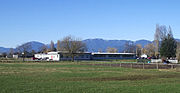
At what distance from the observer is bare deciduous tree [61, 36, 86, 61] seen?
109750 millimetres

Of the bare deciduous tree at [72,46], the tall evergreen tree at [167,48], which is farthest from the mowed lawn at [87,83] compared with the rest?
the bare deciduous tree at [72,46]

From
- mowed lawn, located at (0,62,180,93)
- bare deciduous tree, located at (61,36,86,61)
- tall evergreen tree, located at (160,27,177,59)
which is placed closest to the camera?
mowed lawn, located at (0,62,180,93)

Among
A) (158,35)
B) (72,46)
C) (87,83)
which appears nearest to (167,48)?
(158,35)

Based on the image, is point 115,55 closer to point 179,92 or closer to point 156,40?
point 156,40

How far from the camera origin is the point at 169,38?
10094 cm

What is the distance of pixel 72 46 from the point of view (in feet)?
365

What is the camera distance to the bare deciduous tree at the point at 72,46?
109750 millimetres

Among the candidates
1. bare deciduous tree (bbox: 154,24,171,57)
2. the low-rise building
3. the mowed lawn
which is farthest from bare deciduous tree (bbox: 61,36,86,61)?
the mowed lawn

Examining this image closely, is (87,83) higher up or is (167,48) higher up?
(167,48)

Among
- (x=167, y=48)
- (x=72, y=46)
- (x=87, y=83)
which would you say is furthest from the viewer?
(x=72, y=46)

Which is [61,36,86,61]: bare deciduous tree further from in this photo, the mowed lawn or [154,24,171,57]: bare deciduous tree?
the mowed lawn

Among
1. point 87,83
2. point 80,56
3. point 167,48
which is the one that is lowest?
point 87,83

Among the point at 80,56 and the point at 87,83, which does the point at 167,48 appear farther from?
the point at 87,83

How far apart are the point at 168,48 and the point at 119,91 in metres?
81.7
